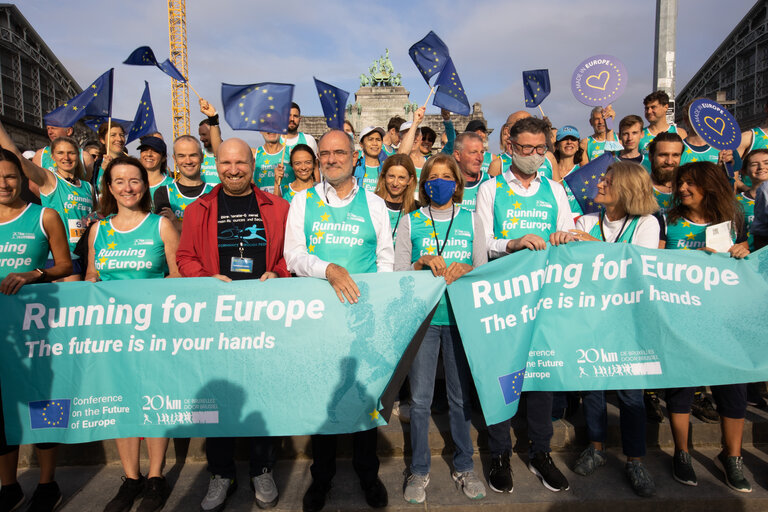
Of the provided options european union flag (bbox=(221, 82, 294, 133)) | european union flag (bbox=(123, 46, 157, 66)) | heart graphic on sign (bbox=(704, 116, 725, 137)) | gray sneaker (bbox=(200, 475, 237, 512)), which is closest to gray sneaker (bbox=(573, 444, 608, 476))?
gray sneaker (bbox=(200, 475, 237, 512))

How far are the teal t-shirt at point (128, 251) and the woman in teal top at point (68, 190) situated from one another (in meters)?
1.65

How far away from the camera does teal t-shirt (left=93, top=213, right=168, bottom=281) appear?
3303 millimetres

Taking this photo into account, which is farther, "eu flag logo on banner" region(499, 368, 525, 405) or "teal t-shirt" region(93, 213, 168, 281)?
"teal t-shirt" region(93, 213, 168, 281)

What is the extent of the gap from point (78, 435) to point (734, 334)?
4562mm

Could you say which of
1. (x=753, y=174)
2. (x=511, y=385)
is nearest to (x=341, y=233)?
(x=511, y=385)

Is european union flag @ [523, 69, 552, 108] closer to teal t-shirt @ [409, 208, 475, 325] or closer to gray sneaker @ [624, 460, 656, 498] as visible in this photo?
teal t-shirt @ [409, 208, 475, 325]

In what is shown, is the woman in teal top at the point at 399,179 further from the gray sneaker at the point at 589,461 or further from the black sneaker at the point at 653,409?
the black sneaker at the point at 653,409

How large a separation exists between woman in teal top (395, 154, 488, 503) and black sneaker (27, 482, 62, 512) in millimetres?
2606

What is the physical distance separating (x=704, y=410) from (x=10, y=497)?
570 cm

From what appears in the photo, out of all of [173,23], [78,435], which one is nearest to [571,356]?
[78,435]

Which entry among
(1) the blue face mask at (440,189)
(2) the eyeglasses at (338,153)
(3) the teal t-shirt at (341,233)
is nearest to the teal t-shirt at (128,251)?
(3) the teal t-shirt at (341,233)

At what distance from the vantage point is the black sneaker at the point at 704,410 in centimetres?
400

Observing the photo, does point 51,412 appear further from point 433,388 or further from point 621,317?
point 621,317

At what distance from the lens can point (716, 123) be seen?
15.6ft
